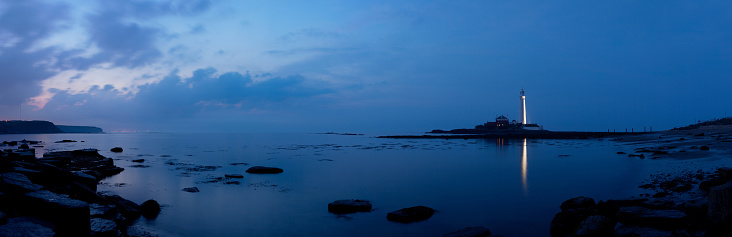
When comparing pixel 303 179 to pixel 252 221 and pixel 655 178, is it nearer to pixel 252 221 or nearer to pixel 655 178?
pixel 252 221

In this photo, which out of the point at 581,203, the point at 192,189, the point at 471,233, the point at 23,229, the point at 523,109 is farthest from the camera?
the point at 523,109

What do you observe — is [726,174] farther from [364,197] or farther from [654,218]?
[364,197]

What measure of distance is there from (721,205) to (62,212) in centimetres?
1247

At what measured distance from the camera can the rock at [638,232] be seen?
23.2 feet

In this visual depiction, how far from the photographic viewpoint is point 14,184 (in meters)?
8.87

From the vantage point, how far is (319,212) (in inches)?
507

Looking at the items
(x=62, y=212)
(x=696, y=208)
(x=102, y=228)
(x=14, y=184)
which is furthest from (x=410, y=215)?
(x=14, y=184)

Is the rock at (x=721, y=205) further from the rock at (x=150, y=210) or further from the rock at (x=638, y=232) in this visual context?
the rock at (x=150, y=210)

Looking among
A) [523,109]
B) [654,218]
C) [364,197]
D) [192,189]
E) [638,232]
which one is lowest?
[364,197]

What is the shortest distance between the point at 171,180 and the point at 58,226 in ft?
45.1

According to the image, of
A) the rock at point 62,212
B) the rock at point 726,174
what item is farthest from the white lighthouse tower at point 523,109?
the rock at point 62,212

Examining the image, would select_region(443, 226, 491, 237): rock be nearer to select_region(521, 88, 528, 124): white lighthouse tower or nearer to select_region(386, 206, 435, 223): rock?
select_region(386, 206, 435, 223): rock

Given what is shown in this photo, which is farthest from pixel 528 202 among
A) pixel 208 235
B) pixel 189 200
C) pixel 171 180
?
pixel 171 180

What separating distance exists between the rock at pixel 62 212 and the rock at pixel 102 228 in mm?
212
